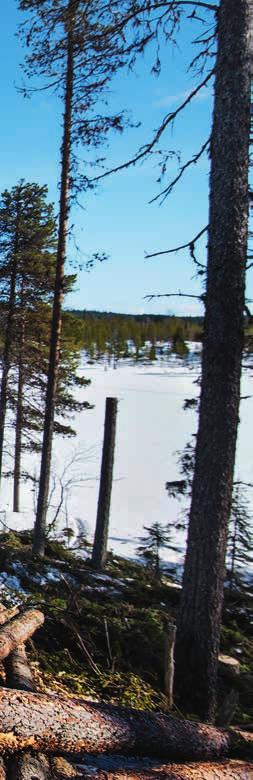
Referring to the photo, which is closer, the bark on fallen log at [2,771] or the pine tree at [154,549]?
the bark on fallen log at [2,771]

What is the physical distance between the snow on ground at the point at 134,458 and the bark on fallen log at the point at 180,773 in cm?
416

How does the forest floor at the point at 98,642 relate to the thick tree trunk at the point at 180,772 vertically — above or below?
below

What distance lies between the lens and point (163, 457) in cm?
3134

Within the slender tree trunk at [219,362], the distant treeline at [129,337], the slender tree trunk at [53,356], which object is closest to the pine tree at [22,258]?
the slender tree trunk at [53,356]

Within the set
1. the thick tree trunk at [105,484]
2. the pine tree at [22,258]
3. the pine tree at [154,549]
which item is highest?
the pine tree at [22,258]

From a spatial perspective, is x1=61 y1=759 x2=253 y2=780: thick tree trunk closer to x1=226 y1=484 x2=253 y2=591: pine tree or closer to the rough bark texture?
the rough bark texture

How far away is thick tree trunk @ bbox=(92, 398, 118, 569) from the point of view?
1298cm

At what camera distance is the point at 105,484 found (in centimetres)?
1301

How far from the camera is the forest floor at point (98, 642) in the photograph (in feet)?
13.0

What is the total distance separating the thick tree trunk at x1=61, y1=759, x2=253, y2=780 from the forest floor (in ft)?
2.57

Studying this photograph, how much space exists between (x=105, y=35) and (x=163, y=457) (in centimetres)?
2729

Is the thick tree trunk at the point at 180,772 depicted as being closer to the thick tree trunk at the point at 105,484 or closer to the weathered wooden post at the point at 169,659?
the weathered wooden post at the point at 169,659

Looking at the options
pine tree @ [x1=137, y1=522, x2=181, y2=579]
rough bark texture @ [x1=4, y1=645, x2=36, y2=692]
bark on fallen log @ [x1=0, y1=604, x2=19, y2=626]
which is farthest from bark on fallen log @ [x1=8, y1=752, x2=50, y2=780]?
pine tree @ [x1=137, y1=522, x2=181, y2=579]

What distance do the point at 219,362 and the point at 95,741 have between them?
287 centimetres
